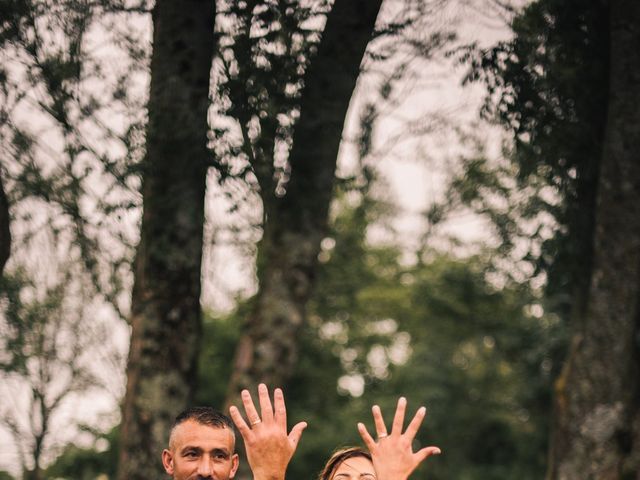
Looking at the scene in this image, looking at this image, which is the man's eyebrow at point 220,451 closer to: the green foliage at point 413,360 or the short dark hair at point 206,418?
the short dark hair at point 206,418

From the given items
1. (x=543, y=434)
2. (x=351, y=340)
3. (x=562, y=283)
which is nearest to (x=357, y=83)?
(x=562, y=283)

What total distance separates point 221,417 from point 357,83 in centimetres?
453

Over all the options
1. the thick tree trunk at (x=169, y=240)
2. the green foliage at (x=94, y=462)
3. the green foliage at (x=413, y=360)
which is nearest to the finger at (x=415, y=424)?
the thick tree trunk at (x=169, y=240)

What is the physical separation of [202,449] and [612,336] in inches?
211

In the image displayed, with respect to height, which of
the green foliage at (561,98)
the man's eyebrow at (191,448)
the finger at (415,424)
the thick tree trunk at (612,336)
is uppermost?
the green foliage at (561,98)

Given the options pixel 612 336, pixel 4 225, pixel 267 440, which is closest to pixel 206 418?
pixel 267 440

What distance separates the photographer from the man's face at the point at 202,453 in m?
4.35

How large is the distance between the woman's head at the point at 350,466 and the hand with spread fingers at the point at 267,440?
0.71 metres

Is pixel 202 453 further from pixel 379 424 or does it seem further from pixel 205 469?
pixel 379 424

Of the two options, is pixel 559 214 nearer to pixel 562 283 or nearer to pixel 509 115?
pixel 562 283

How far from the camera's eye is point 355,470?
187 inches

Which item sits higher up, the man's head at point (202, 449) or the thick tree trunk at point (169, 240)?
the thick tree trunk at point (169, 240)

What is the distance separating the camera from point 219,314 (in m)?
33.7

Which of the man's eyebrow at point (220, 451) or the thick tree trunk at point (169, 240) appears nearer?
the man's eyebrow at point (220, 451)
